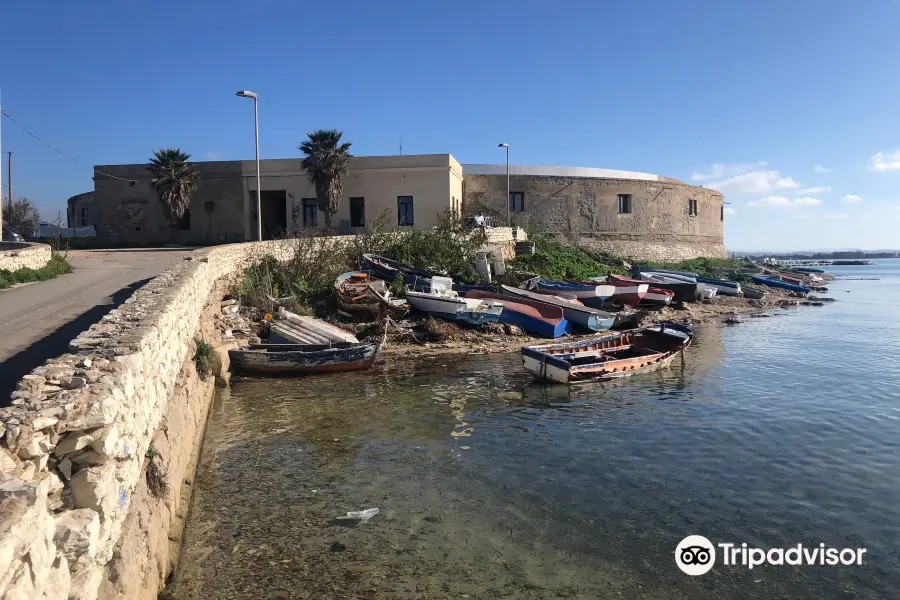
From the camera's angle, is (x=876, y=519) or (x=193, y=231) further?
(x=193, y=231)

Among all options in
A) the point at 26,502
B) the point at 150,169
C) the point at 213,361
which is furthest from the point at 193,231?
the point at 26,502

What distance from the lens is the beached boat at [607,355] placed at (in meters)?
12.4

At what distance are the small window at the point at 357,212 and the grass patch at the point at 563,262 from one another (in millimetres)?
7747

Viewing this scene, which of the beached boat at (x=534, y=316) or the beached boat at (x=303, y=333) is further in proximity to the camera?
the beached boat at (x=534, y=316)

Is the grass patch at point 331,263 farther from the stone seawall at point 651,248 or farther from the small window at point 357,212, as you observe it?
the stone seawall at point 651,248

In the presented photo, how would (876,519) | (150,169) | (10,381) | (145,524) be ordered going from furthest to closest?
(150,169) → (876,519) → (10,381) → (145,524)

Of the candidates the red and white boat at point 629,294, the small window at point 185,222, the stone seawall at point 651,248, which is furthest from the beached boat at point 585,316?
the stone seawall at point 651,248

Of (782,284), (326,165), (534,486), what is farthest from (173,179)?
(782,284)

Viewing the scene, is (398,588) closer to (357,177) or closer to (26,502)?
(26,502)

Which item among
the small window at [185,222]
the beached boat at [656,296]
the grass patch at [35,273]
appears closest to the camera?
the grass patch at [35,273]

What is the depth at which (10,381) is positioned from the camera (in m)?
5.79

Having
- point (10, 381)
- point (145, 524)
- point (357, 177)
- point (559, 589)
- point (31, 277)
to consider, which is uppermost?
point (357, 177)

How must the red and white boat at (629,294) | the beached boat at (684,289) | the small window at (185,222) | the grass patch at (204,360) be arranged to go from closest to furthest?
the grass patch at (204,360), the red and white boat at (629,294), the beached boat at (684,289), the small window at (185,222)

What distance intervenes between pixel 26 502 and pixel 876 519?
760 cm
